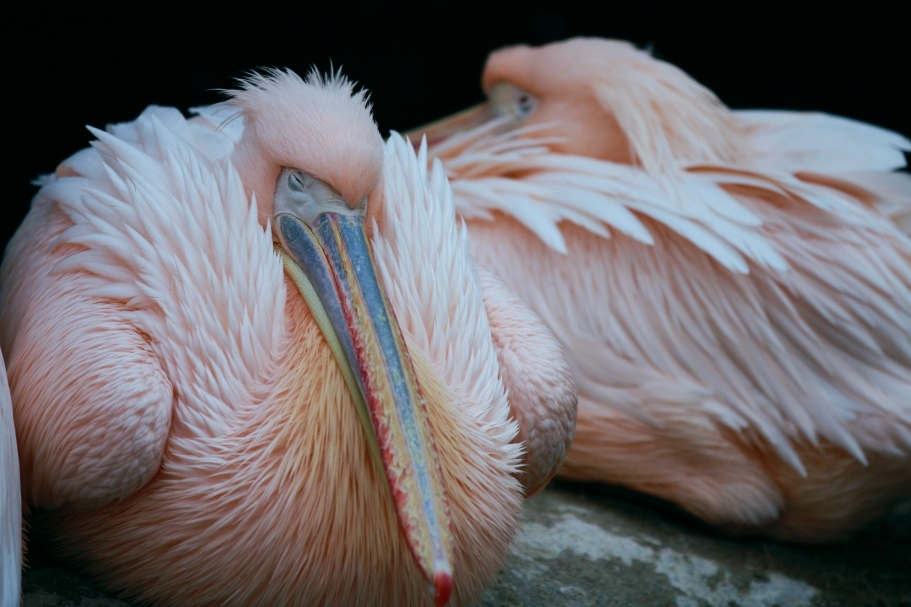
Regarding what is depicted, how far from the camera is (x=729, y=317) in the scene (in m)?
2.99

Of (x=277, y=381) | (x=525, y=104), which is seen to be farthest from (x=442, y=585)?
(x=525, y=104)

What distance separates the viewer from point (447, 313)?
2107mm

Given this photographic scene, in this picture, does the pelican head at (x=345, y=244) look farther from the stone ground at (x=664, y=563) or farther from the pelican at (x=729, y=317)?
the pelican at (x=729, y=317)

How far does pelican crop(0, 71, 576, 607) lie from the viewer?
183 centimetres

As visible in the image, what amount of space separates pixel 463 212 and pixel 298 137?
1.14 metres

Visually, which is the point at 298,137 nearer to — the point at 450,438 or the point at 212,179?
the point at 212,179

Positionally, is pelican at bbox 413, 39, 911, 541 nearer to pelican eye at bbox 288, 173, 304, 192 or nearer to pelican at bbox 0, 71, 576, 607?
pelican at bbox 0, 71, 576, 607

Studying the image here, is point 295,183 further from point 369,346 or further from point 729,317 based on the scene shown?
point 729,317

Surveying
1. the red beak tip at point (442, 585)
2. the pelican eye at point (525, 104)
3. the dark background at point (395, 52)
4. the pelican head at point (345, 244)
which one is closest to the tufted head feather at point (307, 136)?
the pelican head at point (345, 244)

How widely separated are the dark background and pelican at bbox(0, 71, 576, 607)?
1592 mm

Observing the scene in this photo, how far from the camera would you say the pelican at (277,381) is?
1.83 meters

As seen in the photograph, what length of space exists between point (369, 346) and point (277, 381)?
235 millimetres

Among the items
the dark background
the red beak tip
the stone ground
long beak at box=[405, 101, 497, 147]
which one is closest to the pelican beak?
the red beak tip

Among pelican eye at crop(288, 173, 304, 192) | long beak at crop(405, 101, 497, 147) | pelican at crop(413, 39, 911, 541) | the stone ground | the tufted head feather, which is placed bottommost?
the stone ground
